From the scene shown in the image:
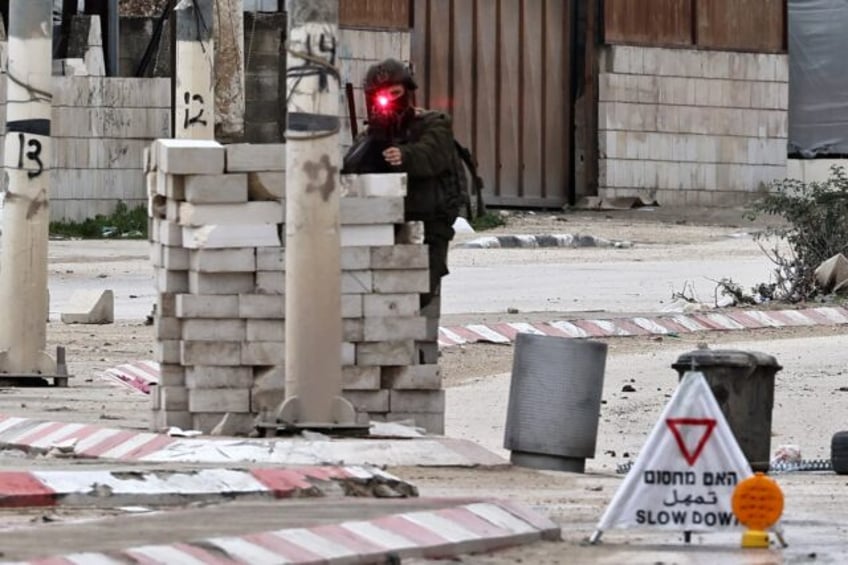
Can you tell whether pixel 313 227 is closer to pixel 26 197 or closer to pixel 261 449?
pixel 261 449

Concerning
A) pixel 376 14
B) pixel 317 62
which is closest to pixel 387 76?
pixel 317 62

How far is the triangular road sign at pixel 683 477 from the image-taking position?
8773mm

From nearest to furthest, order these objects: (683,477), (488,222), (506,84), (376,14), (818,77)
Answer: (683,477)
(488,222)
(376,14)
(506,84)
(818,77)

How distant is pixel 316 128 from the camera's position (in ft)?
38.5

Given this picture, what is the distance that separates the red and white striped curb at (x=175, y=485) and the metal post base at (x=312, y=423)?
4.52ft

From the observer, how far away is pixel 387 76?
13.0 meters

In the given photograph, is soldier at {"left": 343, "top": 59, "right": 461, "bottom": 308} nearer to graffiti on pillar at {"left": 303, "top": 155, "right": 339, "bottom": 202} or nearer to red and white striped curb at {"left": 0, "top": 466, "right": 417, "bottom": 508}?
graffiti on pillar at {"left": 303, "top": 155, "right": 339, "bottom": 202}

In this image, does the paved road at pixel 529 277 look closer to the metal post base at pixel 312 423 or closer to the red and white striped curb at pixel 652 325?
the red and white striped curb at pixel 652 325

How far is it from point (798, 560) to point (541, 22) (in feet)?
99.3

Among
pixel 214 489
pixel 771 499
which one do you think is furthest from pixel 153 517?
pixel 771 499

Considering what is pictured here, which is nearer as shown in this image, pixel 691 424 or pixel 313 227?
pixel 691 424

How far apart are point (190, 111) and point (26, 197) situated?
264cm

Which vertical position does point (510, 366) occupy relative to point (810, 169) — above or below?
below

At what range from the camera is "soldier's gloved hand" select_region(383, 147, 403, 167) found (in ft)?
42.0
